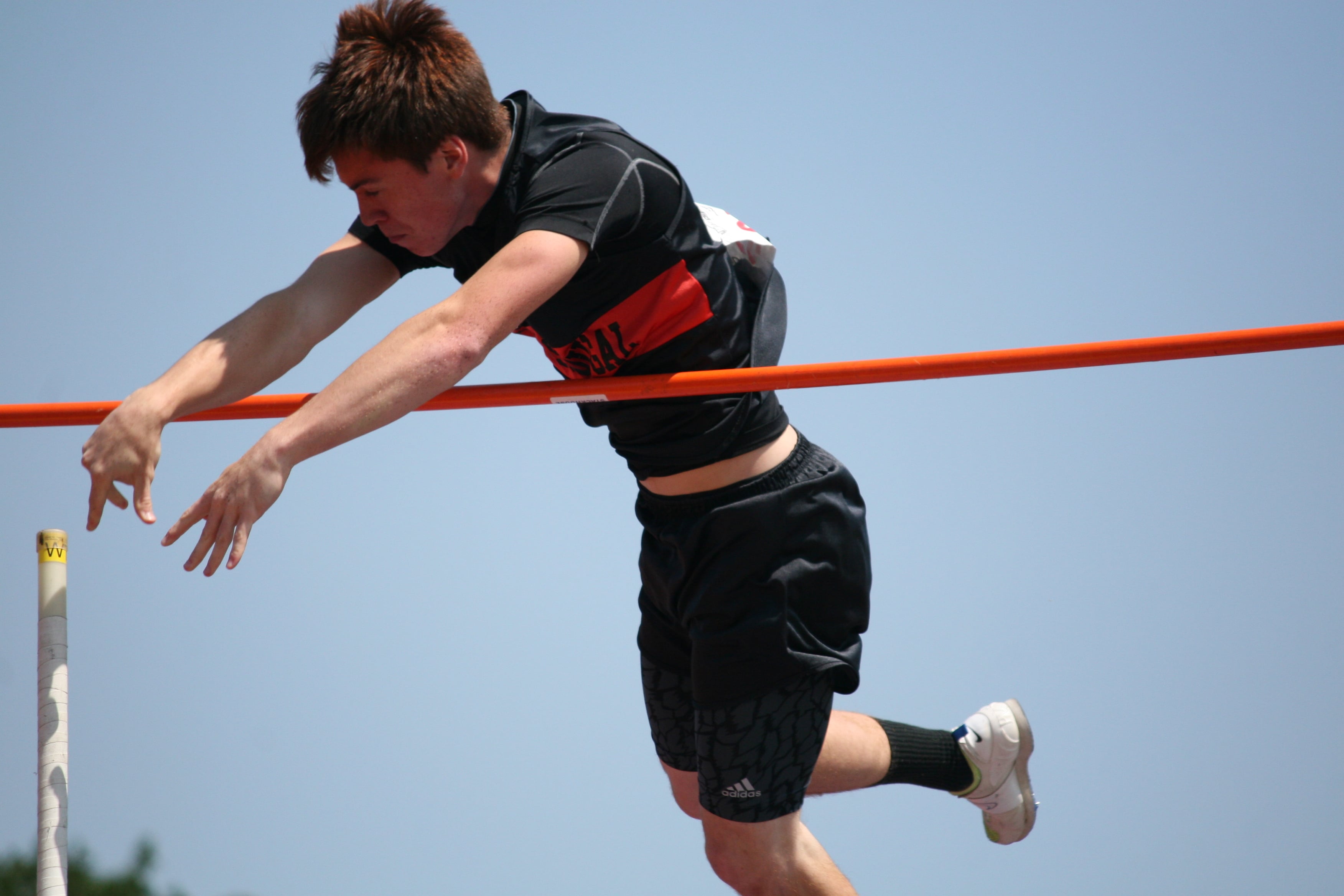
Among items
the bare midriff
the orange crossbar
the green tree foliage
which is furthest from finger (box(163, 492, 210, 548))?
the green tree foliage

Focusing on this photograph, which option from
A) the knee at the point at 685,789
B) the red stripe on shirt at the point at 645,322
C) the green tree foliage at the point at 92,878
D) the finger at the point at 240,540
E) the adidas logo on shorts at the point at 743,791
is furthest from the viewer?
the green tree foliage at the point at 92,878

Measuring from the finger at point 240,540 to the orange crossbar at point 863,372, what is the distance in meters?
0.52

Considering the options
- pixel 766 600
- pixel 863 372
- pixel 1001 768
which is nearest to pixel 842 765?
pixel 766 600

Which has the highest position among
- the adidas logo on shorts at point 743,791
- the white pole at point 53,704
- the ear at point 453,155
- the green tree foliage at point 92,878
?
the ear at point 453,155

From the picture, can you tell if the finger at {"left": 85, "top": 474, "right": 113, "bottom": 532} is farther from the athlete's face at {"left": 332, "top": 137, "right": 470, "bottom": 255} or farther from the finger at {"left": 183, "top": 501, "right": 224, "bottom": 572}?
the athlete's face at {"left": 332, "top": 137, "right": 470, "bottom": 255}

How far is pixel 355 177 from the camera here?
1.83 meters

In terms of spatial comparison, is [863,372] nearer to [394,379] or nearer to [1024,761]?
[394,379]

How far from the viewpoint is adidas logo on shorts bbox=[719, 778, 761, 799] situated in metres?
2.03

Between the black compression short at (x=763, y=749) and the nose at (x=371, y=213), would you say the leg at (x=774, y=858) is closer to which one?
the black compression short at (x=763, y=749)

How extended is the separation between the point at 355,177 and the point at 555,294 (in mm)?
368

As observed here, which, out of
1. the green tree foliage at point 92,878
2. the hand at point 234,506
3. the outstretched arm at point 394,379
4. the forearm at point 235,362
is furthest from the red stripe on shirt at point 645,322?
the green tree foliage at point 92,878

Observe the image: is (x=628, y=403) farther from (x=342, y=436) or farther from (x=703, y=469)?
(x=342, y=436)

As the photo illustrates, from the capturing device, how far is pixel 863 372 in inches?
80.2

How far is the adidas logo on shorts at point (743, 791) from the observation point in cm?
203
